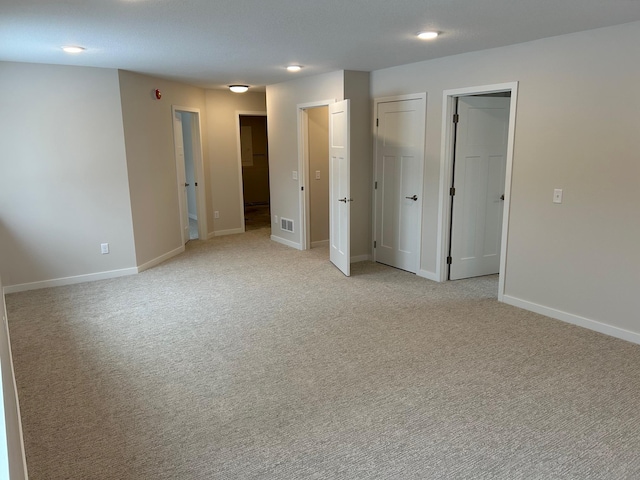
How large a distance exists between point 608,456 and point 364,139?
4.31 meters

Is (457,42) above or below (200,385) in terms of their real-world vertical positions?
above

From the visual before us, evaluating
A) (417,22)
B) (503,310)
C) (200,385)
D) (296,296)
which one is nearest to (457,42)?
(417,22)

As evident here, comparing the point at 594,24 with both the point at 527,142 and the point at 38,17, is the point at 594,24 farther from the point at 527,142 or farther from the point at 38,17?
the point at 38,17

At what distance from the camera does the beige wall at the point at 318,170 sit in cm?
654

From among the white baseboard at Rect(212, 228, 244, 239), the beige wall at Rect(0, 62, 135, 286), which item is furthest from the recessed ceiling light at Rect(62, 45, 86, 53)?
the white baseboard at Rect(212, 228, 244, 239)

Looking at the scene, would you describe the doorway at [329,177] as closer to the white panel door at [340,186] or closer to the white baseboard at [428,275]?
the white panel door at [340,186]

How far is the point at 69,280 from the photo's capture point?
17.1 feet

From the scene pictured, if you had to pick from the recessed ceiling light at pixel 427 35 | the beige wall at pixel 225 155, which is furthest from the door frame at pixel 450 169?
the beige wall at pixel 225 155

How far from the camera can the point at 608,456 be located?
2.27 metres

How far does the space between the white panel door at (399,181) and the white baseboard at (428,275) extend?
83mm

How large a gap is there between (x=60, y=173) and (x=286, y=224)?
10.4ft

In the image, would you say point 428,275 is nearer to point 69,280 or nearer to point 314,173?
point 314,173

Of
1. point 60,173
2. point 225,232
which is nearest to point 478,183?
point 225,232

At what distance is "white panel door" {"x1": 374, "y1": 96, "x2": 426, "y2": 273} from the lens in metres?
5.17
